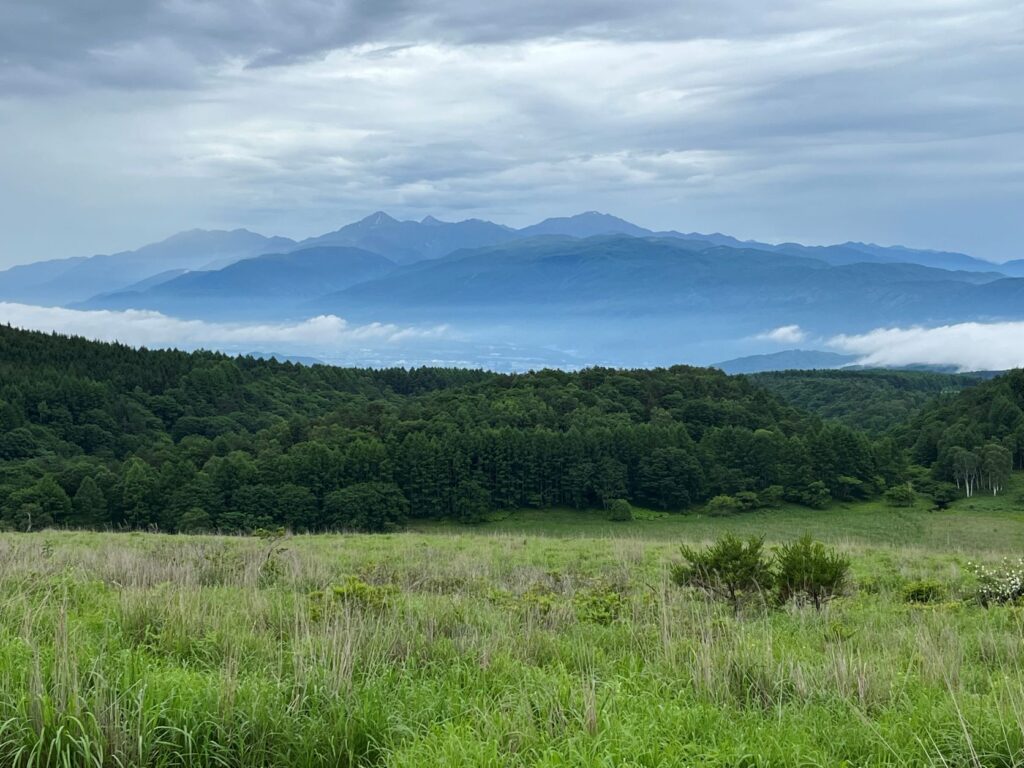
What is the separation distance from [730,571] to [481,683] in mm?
7469

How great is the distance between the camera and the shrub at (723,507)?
7606 cm

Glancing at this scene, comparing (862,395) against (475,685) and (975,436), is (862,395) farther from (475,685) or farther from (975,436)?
(475,685)

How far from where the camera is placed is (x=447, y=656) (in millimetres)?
6227

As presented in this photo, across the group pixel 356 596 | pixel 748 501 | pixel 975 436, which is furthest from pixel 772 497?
pixel 356 596

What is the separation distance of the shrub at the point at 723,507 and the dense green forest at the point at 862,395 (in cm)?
6468

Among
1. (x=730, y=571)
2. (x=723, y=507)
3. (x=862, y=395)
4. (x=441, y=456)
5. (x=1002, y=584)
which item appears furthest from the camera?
(x=862, y=395)

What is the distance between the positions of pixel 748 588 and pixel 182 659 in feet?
28.0

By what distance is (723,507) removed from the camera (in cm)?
7625

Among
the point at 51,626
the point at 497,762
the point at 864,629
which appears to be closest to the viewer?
the point at 497,762

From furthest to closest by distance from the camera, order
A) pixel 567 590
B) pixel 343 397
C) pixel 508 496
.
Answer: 1. pixel 343 397
2. pixel 508 496
3. pixel 567 590

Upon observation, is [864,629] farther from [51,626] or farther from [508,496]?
[508,496]

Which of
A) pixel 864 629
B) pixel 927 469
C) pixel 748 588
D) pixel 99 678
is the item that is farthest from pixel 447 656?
pixel 927 469

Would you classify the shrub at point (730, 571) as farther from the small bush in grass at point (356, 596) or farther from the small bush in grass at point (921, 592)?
the small bush in grass at point (356, 596)

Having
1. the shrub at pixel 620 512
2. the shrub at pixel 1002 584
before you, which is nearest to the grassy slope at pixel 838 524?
the shrub at pixel 620 512
